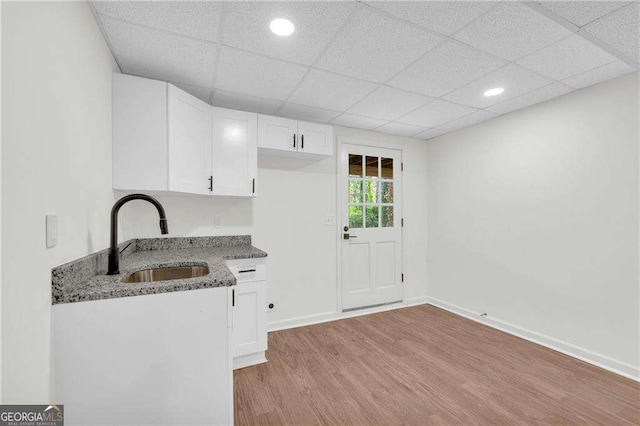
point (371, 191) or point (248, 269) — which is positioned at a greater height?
point (371, 191)

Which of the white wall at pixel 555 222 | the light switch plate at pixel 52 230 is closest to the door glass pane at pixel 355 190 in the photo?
the white wall at pixel 555 222

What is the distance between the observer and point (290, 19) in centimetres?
153

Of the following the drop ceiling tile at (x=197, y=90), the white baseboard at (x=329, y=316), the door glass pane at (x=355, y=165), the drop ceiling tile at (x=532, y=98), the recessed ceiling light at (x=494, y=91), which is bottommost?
the white baseboard at (x=329, y=316)

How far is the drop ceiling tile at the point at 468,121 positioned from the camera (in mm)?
2996

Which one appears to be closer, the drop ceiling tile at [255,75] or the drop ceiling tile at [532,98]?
the drop ceiling tile at [255,75]

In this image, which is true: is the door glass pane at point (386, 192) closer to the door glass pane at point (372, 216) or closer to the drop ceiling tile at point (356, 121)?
the door glass pane at point (372, 216)

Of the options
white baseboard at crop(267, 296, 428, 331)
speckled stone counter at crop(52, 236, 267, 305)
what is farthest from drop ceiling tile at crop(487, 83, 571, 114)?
speckled stone counter at crop(52, 236, 267, 305)

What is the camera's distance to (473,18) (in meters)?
1.54

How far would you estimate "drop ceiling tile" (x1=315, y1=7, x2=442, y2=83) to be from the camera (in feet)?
5.20

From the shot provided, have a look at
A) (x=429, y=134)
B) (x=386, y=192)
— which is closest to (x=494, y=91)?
(x=429, y=134)

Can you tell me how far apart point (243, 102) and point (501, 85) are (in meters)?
2.22

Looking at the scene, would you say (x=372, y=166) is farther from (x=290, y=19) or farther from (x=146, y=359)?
(x=146, y=359)

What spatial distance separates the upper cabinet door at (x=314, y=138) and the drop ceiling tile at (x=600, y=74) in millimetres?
2012

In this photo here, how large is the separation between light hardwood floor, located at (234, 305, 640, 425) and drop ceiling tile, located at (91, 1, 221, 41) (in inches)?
90.7
